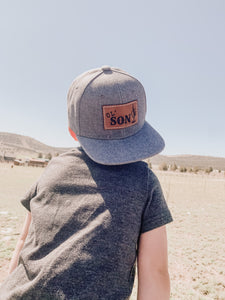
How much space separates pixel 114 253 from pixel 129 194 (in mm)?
212

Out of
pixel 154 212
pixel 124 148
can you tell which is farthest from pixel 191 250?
pixel 124 148

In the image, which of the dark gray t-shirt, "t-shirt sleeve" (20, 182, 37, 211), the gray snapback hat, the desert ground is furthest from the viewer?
the desert ground

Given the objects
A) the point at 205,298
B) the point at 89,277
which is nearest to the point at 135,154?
the point at 89,277

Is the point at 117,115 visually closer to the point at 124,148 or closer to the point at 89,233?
the point at 124,148

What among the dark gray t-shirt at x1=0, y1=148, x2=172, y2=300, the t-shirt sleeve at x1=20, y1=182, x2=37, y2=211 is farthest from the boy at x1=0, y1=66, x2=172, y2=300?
the t-shirt sleeve at x1=20, y1=182, x2=37, y2=211

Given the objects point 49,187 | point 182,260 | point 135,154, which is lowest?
point 182,260

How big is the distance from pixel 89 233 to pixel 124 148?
0.34 meters

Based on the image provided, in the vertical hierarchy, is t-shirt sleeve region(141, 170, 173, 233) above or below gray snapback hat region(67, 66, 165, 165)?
below

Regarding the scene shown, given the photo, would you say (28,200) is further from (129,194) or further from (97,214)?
(129,194)

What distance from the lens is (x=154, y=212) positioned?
78cm

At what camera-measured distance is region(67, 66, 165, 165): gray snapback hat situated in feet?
2.70

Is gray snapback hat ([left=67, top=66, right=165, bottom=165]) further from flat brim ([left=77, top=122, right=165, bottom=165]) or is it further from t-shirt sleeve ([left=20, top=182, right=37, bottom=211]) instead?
t-shirt sleeve ([left=20, top=182, right=37, bottom=211])

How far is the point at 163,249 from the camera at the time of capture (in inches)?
31.1

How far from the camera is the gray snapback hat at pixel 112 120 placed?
823 mm
